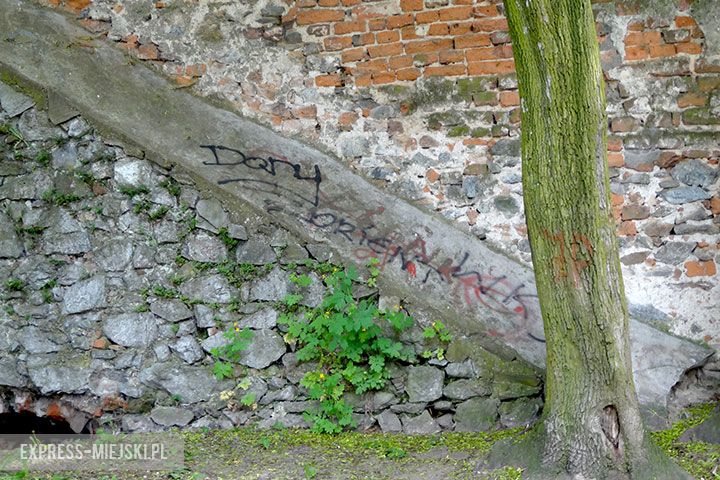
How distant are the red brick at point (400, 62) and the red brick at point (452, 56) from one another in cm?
21

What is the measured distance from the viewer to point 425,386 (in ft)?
14.3

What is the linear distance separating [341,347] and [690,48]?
9.16ft

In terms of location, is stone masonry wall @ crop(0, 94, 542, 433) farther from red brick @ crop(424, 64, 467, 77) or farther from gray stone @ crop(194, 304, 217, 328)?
red brick @ crop(424, 64, 467, 77)

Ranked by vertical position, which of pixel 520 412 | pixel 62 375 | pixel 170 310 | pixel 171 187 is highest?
pixel 171 187

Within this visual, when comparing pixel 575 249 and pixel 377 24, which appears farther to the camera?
pixel 377 24

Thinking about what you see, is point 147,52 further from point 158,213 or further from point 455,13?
point 455,13

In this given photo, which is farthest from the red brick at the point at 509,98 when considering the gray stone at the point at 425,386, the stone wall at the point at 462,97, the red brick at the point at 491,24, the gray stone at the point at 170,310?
the gray stone at the point at 170,310

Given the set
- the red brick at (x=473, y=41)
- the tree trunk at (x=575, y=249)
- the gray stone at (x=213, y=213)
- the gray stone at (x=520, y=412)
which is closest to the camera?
the tree trunk at (x=575, y=249)

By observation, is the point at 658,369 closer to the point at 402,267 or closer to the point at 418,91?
the point at 402,267

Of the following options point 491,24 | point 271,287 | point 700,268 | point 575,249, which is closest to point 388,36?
point 491,24

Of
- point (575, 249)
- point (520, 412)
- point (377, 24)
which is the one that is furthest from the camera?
point (377, 24)

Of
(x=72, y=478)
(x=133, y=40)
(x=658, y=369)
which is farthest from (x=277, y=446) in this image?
(x=133, y=40)

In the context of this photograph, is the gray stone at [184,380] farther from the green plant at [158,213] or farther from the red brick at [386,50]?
the red brick at [386,50]

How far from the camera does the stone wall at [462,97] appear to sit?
4.31 m
